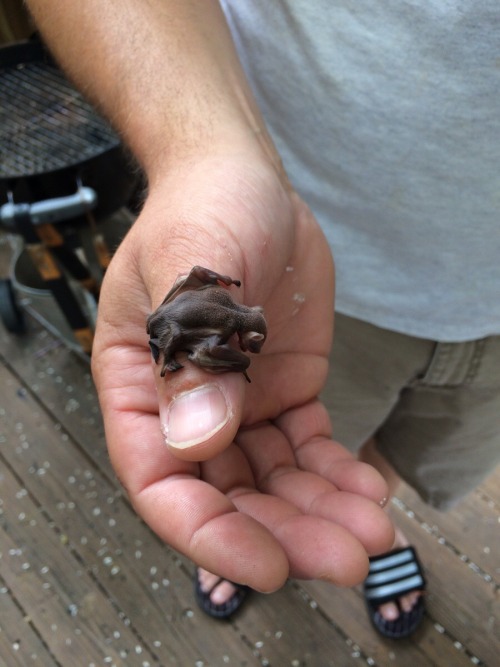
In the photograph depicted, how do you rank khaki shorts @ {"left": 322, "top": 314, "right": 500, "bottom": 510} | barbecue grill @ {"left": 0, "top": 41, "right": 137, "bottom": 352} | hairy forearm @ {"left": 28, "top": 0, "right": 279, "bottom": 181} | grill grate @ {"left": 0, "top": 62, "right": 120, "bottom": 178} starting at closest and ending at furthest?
hairy forearm @ {"left": 28, "top": 0, "right": 279, "bottom": 181}
khaki shorts @ {"left": 322, "top": 314, "right": 500, "bottom": 510}
barbecue grill @ {"left": 0, "top": 41, "right": 137, "bottom": 352}
grill grate @ {"left": 0, "top": 62, "right": 120, "bottom": 178}

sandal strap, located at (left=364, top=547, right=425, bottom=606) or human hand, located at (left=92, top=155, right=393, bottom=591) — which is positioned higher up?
human hand, located at (left=92, top=155, right=393, bottom=591)

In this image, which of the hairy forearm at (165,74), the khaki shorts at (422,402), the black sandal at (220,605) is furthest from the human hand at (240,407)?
the black sandal at (220,605)

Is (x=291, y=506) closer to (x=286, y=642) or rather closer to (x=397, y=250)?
(x=397, y=250)

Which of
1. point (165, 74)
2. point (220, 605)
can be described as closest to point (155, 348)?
point (165, 74)

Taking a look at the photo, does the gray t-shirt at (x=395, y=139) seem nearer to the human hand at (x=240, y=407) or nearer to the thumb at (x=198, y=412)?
the human hand at (x=240, y=407)

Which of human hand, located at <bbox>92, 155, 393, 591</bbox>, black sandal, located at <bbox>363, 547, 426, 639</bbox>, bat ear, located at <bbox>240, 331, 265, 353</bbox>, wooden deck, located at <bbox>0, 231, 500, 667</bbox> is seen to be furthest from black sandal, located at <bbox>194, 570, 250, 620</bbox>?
bat ear, located at <bbox>240, 331, 265, 353</bbox>

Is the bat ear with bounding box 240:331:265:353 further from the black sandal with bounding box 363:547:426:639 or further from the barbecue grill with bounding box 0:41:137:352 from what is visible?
the black sandal with bounding box 363:547:426:639

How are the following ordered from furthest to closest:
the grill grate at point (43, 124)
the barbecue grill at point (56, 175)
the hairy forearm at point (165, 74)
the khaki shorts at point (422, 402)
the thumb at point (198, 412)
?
the grill grate at point (43, 124) → the barbecue grill at point (56, 175) → the khaki shorts at point (422, 402) → the hairy forearm at point (165, 74) → the thumb at point (198, 412)
